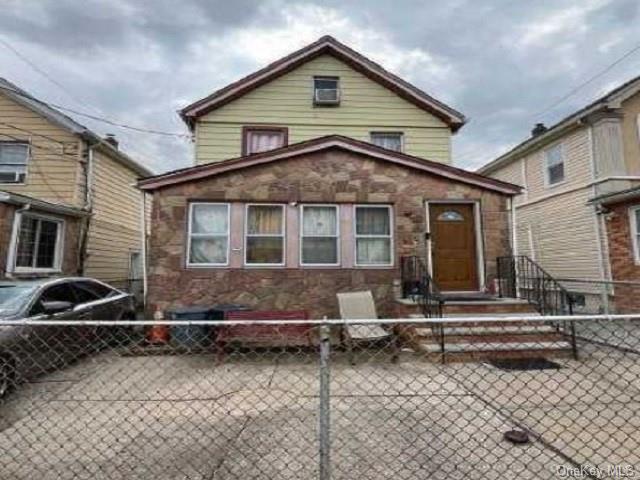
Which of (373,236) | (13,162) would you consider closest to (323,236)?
(373,236)

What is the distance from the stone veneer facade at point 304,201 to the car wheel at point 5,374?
3.94 meters

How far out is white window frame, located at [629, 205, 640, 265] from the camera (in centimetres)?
1095

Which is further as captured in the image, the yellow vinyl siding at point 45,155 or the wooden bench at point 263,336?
the yellow vinyl siding at point 45,155

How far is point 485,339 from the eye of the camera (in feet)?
23.5

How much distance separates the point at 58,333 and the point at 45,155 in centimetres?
890

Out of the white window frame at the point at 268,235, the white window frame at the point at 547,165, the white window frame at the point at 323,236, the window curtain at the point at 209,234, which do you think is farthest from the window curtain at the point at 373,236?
the white window frame at the point at 547,165

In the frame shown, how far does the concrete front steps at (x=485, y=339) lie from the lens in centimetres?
678

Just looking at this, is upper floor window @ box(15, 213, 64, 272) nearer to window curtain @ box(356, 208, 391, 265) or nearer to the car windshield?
the car windshield

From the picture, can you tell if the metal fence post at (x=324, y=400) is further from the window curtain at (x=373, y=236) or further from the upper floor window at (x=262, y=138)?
the upper floor window at (x=262, y=138)

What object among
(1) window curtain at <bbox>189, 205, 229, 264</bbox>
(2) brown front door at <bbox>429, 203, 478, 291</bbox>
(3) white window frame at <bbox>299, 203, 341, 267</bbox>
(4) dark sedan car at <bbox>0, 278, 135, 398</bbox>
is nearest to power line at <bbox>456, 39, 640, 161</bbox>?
(2) brown front door at <bbox>429, 203, 478, 291</bbox>

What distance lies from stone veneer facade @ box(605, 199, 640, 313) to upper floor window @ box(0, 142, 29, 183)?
17.9 metres

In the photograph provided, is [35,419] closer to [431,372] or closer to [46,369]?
[46,369]

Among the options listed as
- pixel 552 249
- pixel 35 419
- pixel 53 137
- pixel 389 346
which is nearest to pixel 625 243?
pixel 552 249

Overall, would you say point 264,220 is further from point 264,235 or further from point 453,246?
point 453,246
